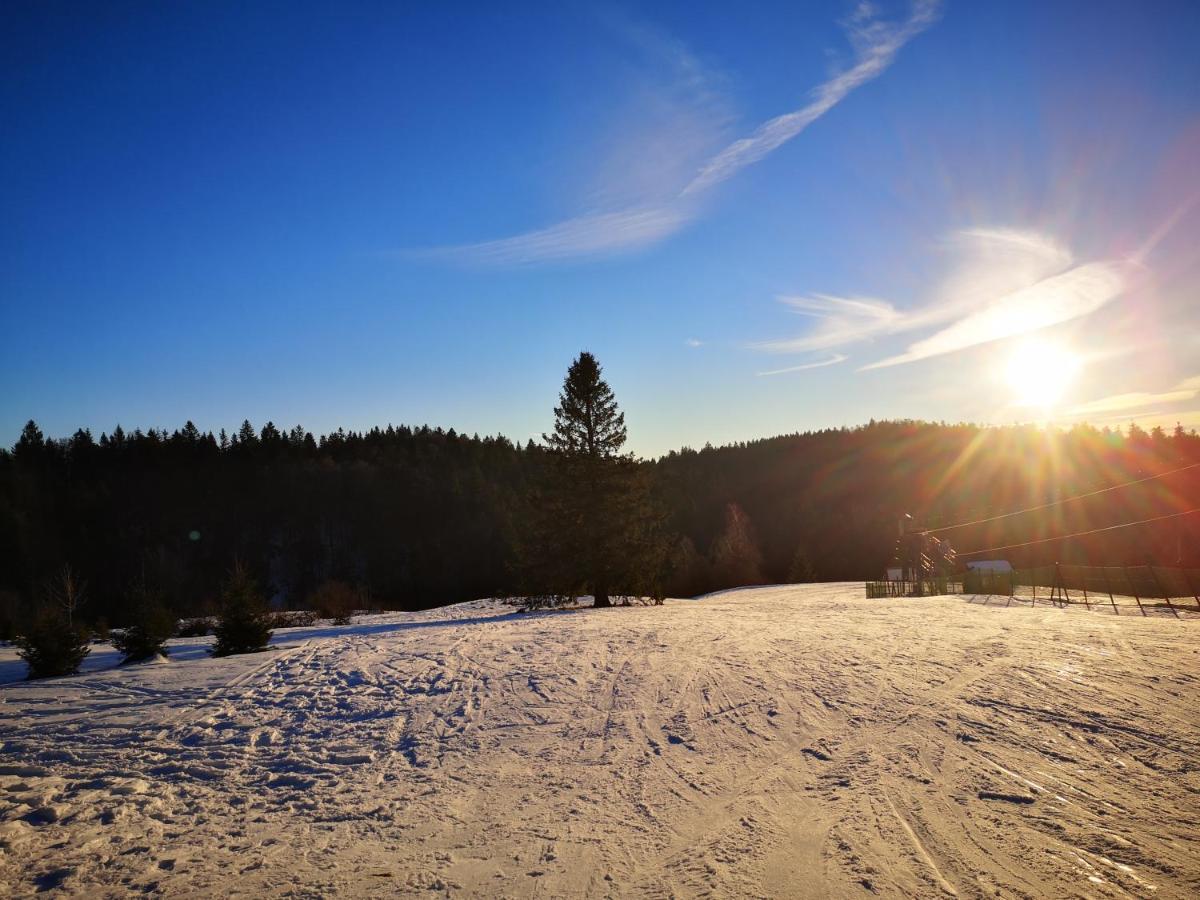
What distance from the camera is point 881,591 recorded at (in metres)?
35.0

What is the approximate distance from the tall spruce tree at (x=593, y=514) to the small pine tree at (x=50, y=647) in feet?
51.6

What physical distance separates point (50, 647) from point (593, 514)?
17.5 m

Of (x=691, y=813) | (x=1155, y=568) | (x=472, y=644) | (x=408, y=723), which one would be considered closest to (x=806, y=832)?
(x=691, y=813)

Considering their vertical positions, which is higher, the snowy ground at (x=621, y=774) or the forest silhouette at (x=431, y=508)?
the forest silhouette at (x=431, y=508)

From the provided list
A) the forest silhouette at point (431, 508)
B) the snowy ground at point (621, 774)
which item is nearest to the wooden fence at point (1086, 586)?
the snowy ground at point (621, 774)

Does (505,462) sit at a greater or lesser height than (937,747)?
greater

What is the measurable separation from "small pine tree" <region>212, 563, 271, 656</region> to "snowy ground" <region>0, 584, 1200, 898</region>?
220 centimetres

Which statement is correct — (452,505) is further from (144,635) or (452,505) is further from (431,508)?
(144,635)

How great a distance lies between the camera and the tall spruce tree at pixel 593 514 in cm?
2723

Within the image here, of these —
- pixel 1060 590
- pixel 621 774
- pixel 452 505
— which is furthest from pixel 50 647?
pixel 452 505

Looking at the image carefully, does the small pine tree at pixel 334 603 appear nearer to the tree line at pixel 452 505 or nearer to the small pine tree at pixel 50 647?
the tree line at pixel 452 505

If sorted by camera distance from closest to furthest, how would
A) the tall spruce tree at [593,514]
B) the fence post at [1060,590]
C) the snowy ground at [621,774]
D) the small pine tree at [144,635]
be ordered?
1. the snowy ground at [621,774]
2. the small pine tree at [144,635]
3. the fence post at [1060,590]
4. the tall spruce tree at [593,514]

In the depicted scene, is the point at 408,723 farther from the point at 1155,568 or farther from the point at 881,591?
the point at 881,591

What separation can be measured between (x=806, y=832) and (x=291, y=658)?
11.3m
